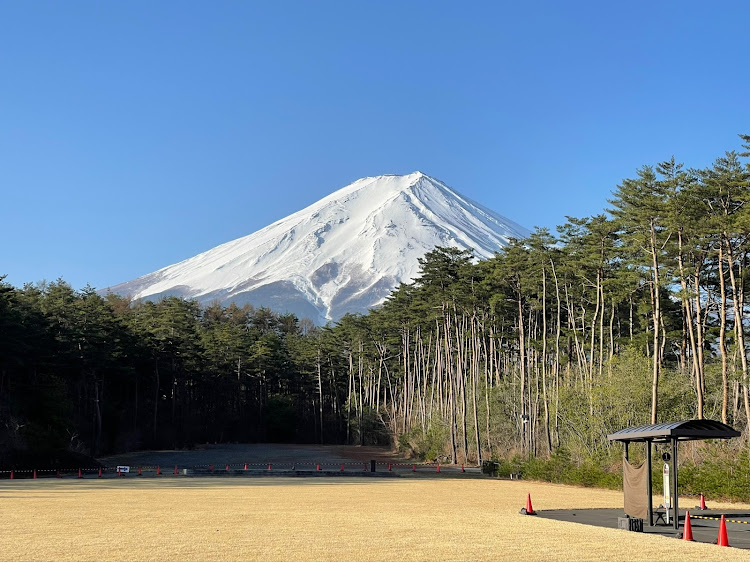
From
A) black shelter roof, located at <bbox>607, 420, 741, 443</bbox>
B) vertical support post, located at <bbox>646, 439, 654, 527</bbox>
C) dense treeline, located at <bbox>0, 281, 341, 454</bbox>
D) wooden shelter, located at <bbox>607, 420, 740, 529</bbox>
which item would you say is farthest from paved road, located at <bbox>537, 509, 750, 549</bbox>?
dense treeline, located at <bbox>0, 281, 341, 454</bbox>

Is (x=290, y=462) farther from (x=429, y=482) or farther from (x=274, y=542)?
(x=274, y=542)

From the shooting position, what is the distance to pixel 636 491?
1880 centimetres

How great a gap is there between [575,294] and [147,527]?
128 feet

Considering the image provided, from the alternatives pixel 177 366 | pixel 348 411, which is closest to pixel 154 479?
pixel 177 366

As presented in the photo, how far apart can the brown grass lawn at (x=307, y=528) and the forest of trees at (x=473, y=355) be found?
31.7 feet

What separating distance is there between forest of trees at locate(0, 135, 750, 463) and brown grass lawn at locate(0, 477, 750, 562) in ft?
31.7

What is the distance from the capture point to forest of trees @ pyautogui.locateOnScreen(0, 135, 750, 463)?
36.0 m

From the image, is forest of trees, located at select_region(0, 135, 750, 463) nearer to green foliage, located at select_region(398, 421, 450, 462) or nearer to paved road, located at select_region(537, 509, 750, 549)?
green foliage, located at select_region(398, 421, 450, 462)

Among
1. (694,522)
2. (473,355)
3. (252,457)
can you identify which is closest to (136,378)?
(252,457)

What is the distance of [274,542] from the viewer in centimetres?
1477

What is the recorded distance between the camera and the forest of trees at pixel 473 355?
118ft

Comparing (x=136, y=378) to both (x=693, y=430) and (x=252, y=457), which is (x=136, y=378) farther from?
(x=693, y=430)

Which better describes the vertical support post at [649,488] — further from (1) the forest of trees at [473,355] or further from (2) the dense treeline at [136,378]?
(2) the dense treeline at [136,378]

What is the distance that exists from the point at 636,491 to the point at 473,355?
1621 inches
